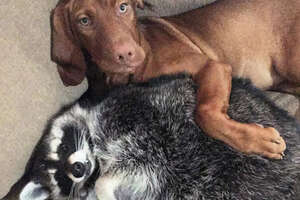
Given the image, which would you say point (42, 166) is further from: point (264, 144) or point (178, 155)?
point (264, 144)

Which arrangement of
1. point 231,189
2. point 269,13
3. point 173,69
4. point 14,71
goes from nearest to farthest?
1. point 231,189
2. point 14,71
3. point 173,69
4. point 269,13

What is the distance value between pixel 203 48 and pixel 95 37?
23.5 inches

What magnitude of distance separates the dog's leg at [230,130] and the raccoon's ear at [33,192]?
0.63 metres

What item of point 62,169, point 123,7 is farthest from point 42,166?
point 123,7

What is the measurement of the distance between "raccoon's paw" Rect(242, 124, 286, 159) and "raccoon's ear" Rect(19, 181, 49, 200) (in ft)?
2.46

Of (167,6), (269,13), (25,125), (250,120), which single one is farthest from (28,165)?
(269,13)

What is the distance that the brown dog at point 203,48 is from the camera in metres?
1.67

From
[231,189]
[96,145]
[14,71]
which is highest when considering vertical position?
[14,71]

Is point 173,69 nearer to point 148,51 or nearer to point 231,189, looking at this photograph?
point 148,51

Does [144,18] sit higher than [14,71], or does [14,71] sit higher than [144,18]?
[14,71]

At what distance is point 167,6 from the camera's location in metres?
2.38

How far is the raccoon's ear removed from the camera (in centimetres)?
159

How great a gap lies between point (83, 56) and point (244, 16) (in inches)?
33.9

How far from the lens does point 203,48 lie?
2.18 metres
